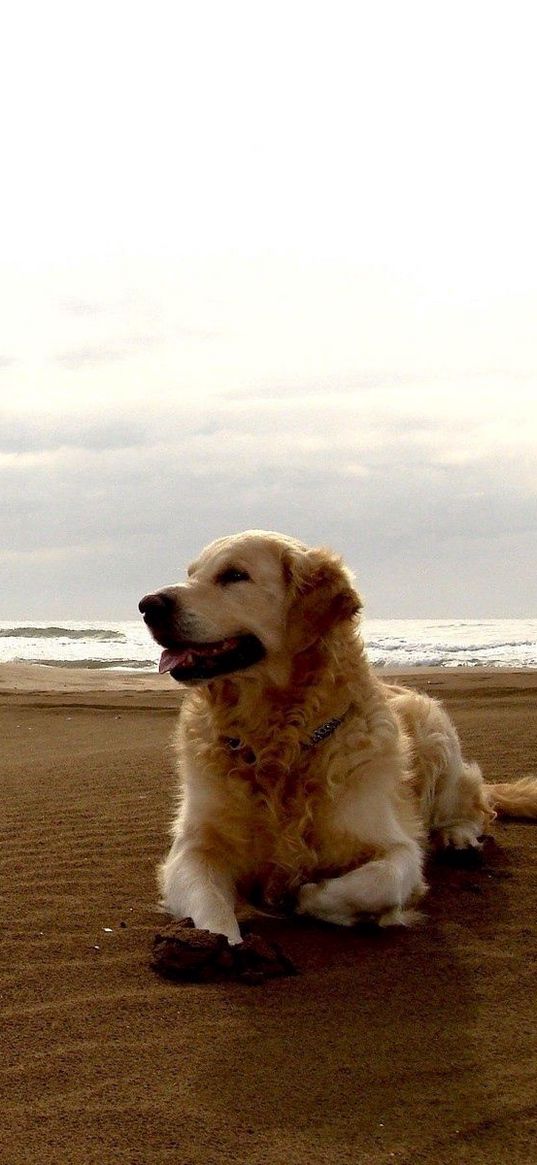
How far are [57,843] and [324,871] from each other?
75.3 inches

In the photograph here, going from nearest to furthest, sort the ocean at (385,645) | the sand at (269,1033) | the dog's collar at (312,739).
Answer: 1. the sand at (269,1033)
2. the dog's collar at (312,739)
3. the ocean at (385,645)

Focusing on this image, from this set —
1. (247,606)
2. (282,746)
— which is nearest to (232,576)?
(247,606)

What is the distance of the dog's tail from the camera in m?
6.34

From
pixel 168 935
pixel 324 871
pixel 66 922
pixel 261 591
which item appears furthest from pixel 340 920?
pixel 261 591

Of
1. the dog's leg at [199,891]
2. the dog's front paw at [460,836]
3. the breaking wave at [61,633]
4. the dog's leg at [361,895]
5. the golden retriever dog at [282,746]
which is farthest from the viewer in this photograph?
the breaking wave at [61,633]

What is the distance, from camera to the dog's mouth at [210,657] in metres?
4.58

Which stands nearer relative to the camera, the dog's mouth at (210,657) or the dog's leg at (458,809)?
the dog's mouth at (210,657)

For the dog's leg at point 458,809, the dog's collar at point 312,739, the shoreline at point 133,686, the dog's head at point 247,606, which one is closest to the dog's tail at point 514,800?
the dog's leg at point 458,809

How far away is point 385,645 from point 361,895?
83.4 feet

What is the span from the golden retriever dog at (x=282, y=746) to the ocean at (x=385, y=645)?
14.1 m

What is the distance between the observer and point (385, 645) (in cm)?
2953

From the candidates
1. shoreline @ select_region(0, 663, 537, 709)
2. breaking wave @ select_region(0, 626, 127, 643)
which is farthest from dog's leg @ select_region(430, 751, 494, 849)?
breaking wave @ select_region(0, 626, 127, 643)

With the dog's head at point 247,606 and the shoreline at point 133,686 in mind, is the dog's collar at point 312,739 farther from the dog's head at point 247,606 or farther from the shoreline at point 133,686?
the shoreline at point 133,686

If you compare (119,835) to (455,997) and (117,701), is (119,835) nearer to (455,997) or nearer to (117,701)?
(455,997)
